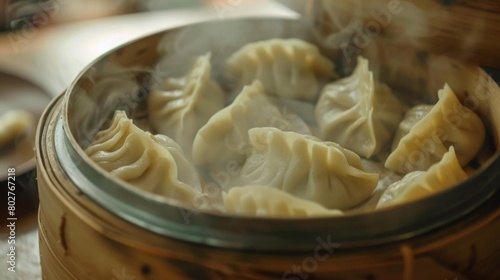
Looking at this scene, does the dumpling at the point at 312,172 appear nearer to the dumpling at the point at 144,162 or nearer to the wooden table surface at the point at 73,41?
the dumpling at the point at 144,162

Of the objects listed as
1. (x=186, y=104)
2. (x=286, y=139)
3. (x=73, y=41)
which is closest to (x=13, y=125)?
(x=186, y=104)

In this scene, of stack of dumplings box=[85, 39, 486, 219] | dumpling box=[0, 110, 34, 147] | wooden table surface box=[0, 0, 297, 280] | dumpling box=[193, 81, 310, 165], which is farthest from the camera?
wooden table surface box=[0, 0, 297, 280]

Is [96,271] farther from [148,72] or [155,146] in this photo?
[148,72]

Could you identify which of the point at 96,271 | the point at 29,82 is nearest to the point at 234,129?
the point at 96,271

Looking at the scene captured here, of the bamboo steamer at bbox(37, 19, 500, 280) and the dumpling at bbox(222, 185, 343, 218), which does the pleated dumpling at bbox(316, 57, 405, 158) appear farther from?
the dumpling at bbox(222, 185, 343, 218)

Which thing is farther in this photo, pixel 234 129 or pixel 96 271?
pixel 234 129

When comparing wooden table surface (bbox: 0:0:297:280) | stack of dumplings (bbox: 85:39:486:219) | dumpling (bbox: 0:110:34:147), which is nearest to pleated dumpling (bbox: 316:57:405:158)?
stack of dumplings (bbox: 85:39:486:219)

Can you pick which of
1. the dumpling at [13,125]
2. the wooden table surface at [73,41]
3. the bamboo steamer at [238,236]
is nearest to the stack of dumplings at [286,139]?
the bamboo steamer at [238,236]
